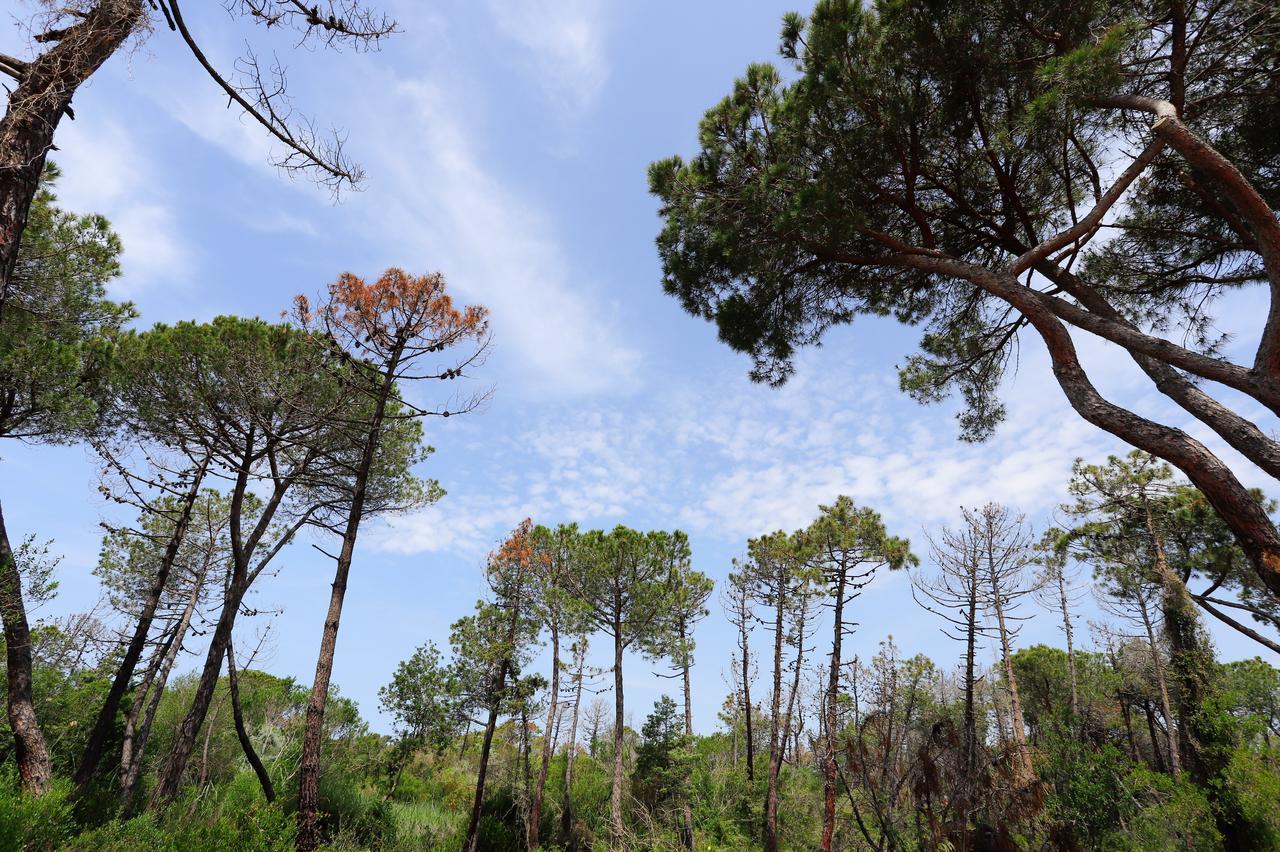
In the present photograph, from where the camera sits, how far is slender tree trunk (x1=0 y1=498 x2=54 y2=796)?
656 centimetres

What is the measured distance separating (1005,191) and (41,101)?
328 inches

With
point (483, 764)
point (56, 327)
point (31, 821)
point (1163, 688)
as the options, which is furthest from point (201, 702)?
point (1163, 688)

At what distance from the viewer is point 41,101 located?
3592 millimetres

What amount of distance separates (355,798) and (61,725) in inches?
268

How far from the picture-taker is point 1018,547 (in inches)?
664

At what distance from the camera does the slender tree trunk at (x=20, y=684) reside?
656cm

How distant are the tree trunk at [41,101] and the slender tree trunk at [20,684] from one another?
545 cm

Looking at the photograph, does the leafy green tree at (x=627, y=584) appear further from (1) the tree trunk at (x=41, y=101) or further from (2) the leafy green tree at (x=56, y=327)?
(1) the tree trunk at (x=41, y=101)

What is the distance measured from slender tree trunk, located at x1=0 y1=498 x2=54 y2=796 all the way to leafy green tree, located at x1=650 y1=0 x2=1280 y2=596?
8.90m

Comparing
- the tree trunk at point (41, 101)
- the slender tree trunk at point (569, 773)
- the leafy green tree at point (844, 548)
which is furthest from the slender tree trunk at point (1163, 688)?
the tree trunk at point (41, 101)

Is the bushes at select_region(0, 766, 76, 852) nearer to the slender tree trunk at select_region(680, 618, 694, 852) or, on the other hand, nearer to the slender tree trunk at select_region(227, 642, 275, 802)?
the slender tree trunk at select_region(227, 642, 275, 802)

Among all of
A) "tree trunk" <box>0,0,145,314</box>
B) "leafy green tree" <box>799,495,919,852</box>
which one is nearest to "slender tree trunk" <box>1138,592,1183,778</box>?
"leafy green tree" <box>799,495,919,852</box>

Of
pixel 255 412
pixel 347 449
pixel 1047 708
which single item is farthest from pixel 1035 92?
pixel 1047 708

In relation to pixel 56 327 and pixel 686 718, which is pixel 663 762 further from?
pixel 56 327
